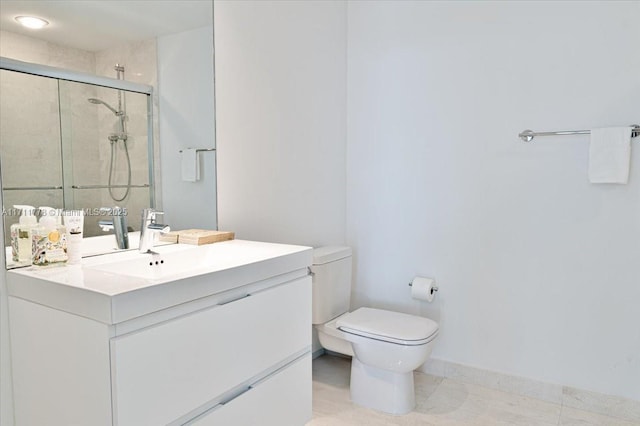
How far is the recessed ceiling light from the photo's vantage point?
1435mm

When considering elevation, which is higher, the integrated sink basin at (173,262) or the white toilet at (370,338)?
the integrated sink basin at (173,262)

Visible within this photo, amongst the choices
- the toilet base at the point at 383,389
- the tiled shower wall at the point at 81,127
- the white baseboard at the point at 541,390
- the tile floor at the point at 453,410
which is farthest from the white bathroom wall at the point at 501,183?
the tiled shower wall at the point at 81,127

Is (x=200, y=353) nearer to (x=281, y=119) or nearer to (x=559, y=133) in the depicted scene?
(x=281, y=119)

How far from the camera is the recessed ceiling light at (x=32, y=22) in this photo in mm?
1435

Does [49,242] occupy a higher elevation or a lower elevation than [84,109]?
lower

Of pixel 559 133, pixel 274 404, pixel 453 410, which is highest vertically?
pixel 559 133

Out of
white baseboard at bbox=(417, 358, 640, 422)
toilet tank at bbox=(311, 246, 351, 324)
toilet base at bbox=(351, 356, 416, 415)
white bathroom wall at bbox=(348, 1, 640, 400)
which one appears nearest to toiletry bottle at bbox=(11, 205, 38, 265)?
toilet tank at bbox=(311, 246, 351, 324)

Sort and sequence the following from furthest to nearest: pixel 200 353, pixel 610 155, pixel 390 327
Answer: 1. pixel 390 327
2. pixel 610 155
3. pixel 200 353

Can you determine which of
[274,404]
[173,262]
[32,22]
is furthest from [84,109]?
[274,404]

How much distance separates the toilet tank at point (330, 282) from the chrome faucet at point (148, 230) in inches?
36.3

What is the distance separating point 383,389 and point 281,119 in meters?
1.54

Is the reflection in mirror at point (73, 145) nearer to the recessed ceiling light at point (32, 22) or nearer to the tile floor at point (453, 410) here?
the recessed ceiling light at point (32, 22)

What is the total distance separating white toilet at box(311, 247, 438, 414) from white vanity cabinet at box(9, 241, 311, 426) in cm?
61

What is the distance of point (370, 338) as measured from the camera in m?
2.24
